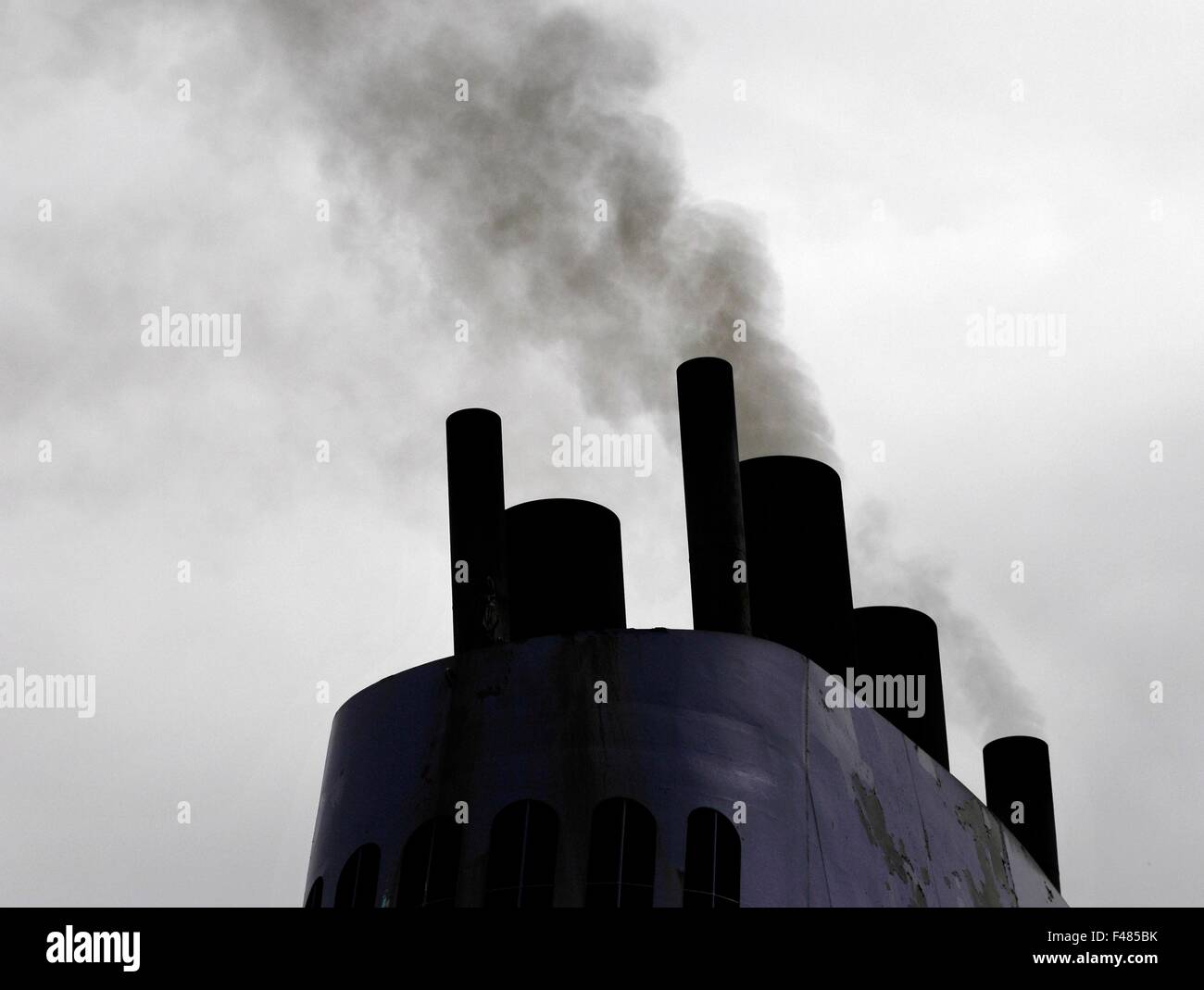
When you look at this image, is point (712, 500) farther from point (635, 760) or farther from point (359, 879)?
point (359, 879)

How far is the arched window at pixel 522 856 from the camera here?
34.6 feet

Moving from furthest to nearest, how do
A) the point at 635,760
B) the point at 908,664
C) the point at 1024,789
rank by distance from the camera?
the point at 1024,789 → the point at 908,664 → the point at 635,760

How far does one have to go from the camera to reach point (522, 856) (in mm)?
10664

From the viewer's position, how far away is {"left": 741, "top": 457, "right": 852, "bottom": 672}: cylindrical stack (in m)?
14.4

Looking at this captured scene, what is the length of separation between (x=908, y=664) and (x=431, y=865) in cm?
765

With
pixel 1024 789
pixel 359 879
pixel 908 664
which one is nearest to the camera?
pixel 359 879

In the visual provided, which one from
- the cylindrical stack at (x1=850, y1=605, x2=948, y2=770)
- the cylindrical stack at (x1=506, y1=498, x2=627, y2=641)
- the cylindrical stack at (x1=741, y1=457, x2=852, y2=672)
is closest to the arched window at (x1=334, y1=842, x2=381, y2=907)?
the cylindrical stack at (x1=506, y1=498, x2=627, y2=641)

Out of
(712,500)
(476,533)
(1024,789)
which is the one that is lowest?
(1024,789)

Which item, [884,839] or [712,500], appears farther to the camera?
[712,500]

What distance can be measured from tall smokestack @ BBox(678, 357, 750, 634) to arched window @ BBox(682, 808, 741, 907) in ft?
7.24

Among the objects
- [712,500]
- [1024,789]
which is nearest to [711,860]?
[712,500]
